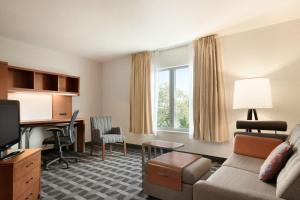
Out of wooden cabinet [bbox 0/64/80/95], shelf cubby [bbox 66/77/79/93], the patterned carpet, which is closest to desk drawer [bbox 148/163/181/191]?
the patterned carpet

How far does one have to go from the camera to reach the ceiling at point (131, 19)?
7.80 ft

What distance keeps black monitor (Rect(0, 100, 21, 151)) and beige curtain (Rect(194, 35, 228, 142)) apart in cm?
290

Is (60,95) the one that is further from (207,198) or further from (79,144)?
(207,198)

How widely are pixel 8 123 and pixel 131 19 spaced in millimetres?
2084

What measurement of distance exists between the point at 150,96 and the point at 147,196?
2.48m

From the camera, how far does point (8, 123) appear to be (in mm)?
1876

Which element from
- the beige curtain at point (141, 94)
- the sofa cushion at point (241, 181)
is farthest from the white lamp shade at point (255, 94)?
the beige curtain at point (141, 94)

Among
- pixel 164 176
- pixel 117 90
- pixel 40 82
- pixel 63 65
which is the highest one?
pixel 63 65

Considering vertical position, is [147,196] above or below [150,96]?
below

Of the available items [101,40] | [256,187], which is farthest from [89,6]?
[256,187]

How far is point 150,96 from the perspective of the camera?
14.2ft

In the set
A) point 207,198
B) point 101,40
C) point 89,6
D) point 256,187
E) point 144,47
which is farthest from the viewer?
point 144,47

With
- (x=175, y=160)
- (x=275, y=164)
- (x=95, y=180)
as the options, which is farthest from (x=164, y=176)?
(x=95, y=180)

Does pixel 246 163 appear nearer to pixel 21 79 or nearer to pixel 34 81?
pixel 34 81
